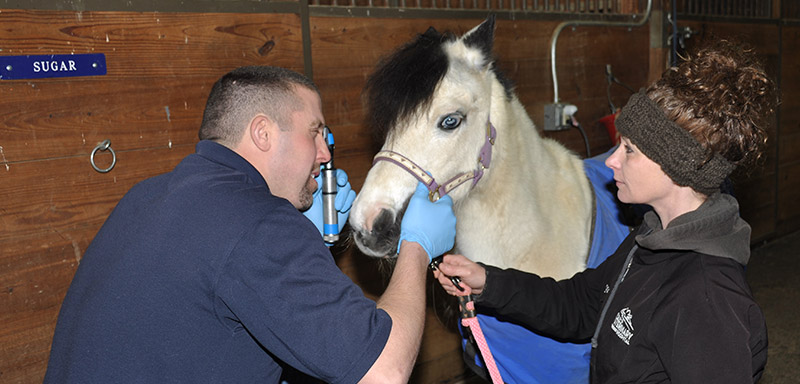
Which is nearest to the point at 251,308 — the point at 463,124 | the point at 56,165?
the point at 463,124

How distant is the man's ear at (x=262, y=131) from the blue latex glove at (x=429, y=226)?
401 millimetres

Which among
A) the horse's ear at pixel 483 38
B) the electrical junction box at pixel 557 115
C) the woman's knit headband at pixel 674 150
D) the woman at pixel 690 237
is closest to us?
the woman at pixel 690 237

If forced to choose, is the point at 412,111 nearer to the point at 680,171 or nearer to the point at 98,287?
the point at 680,171

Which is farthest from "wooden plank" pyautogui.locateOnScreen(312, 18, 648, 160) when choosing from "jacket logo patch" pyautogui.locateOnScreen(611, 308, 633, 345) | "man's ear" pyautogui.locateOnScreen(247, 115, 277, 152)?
"jacket logo patch" pyautogui.locateOnScreen(611, 308, 633, 345)

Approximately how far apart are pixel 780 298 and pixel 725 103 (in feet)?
11.6

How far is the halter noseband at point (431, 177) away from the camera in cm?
175

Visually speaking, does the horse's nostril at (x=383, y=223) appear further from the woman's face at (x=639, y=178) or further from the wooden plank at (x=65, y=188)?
the wooden plank at (x=65, y=188)

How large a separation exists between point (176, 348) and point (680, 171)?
1.02 metres

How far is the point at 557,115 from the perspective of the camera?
10.3 ft

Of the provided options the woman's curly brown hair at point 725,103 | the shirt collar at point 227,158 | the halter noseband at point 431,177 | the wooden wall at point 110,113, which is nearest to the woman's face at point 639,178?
the woman's curly brown hair at point 725,103

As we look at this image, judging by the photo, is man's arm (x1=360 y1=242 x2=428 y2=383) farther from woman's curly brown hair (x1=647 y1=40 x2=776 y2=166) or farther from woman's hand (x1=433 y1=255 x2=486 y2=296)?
woman's curly brown hair (x1=647 y1=40 x2=776 y2=166)

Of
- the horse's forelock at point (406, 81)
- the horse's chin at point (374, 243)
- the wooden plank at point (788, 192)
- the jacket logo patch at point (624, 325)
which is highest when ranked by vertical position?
the horse's forelock at point (406, 81)

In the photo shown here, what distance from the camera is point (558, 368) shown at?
6.39 ft

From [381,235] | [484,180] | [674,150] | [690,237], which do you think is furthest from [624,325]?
[484,180]
